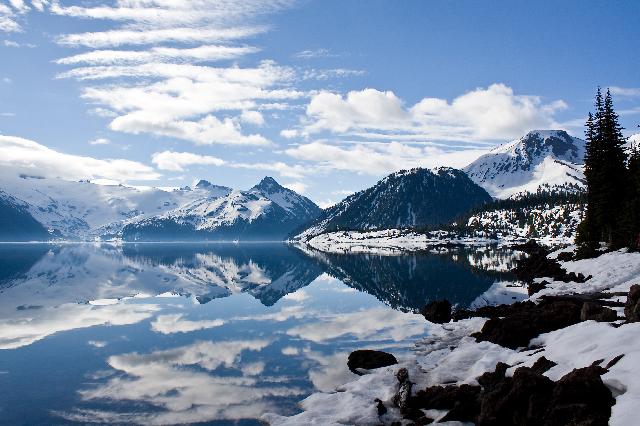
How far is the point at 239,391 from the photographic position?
28.2m

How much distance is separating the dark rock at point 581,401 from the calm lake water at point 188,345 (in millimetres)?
12616

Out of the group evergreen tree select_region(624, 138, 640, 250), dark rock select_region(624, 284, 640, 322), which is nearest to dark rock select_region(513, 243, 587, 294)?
evergreen tree select_region(624, 138, 640, 250)

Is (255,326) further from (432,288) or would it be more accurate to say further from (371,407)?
(432,288)

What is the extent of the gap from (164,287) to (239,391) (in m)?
66.0

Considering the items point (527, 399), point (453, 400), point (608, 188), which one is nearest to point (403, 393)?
point (453, 400)

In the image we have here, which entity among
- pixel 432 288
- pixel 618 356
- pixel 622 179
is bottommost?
pixel 432 288

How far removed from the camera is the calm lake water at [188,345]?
2639 cm

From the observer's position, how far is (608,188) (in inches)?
3337

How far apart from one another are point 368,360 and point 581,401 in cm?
1672

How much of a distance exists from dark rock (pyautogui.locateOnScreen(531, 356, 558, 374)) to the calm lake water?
37.5 feet

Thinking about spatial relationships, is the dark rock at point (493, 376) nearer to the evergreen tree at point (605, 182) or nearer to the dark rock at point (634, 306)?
the dark rock at point (634, 306)

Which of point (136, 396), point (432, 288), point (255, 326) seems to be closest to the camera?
point (136, 396)

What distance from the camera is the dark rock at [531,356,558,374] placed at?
22.4 m

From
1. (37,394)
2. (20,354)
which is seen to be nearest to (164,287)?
(20,354)
